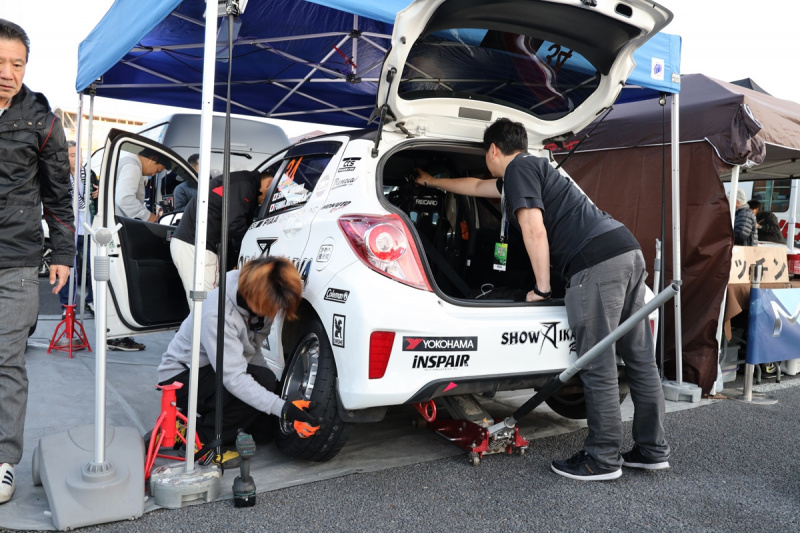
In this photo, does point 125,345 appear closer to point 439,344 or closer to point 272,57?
point 272,57

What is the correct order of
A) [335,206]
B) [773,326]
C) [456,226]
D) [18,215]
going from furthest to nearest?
[773,326] → [456,226] → [335,206] → [18,215]

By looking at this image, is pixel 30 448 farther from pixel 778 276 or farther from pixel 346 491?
pixel 778 276

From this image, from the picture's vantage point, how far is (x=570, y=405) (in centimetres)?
383

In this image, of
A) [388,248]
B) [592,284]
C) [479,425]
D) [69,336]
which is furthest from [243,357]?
[69,336]

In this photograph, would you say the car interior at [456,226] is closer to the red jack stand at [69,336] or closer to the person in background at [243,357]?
the person in background at [243,357]

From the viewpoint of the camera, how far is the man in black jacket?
4.17m

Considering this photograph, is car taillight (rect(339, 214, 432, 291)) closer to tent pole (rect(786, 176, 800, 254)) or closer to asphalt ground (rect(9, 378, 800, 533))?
asphalt ground (rect(9, 378, 800, 533))

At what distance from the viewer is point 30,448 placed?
3066mm

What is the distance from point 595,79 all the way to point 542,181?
827 mm

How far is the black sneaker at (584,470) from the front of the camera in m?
2.95

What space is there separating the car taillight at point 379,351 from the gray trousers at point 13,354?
144cm

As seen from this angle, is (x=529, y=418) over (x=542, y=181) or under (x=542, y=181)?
under

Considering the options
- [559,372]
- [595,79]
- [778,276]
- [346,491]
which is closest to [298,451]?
[346,491]

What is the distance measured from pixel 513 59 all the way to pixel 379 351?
7.03 feet
